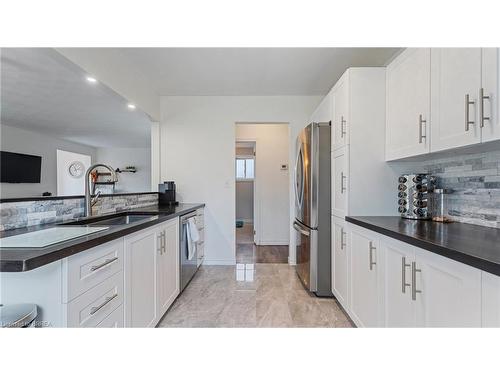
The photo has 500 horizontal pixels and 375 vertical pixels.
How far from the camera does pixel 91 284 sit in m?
1.00

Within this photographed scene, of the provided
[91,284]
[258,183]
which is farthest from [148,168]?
[91,284]

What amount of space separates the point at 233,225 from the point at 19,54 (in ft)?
9.27

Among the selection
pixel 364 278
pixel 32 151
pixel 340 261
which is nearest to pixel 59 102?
pixel 32 151

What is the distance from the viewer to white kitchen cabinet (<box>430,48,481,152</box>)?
115 cm

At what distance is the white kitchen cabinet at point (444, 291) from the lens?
2.67 feet

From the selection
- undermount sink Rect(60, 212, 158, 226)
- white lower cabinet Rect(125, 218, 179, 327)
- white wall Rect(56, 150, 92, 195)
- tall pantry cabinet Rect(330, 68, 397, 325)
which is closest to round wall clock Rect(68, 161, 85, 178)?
white wall Rect(56, 150, 92, 195)

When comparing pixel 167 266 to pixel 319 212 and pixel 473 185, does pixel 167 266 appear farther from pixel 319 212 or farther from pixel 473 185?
pixel 473 185

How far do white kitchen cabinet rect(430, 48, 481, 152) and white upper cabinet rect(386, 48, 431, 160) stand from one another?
67 mm

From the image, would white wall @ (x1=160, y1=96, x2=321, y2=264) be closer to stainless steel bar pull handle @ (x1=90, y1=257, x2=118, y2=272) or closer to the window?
stainless steel bar pull handle @ (x1=90, y1=257, x2=118, y2=272)

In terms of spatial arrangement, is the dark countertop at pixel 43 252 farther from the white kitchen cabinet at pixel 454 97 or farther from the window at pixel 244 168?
the window at pixel 244 168

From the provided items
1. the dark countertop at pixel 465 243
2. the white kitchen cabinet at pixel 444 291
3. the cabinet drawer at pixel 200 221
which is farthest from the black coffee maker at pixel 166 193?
the white kitchen cabinet at pixel 444 291

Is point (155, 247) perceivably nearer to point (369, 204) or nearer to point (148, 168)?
point (369, 204)
